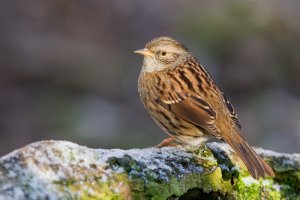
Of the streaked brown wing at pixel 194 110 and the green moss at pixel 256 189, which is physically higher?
the streaked brown wing at pixel 194 110

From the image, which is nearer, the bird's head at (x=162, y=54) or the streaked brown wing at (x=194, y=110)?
the streaked brown wing at (x=194, y=110)

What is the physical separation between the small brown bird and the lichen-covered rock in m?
0.51

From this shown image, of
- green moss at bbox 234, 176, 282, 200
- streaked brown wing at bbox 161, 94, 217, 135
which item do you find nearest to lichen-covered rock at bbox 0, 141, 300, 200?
green moss at bbox 234, 176, 282, 200

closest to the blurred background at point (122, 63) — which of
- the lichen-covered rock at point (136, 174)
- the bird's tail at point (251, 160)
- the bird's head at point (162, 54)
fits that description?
the bird's head at point (162, 54)

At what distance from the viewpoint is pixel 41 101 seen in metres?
11.0

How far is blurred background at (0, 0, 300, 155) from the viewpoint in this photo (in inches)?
409

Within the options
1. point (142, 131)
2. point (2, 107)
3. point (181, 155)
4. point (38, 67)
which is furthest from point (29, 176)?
point (38, 67)

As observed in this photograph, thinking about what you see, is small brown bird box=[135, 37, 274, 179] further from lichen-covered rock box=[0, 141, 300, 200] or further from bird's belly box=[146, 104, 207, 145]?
lichen-covered rock box=[0, 141, 300, 200]

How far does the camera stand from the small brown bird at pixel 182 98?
569 cm

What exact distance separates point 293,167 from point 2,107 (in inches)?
267

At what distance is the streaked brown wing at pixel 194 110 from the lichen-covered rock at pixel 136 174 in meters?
0.65

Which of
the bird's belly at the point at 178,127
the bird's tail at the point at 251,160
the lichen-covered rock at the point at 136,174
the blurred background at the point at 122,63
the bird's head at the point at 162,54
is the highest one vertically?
the blurred background at the point at 122,63

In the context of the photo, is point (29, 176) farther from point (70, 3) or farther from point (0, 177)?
point (70, 3)

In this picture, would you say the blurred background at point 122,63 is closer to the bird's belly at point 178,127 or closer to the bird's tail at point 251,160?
the bird's belly at point 178,127
